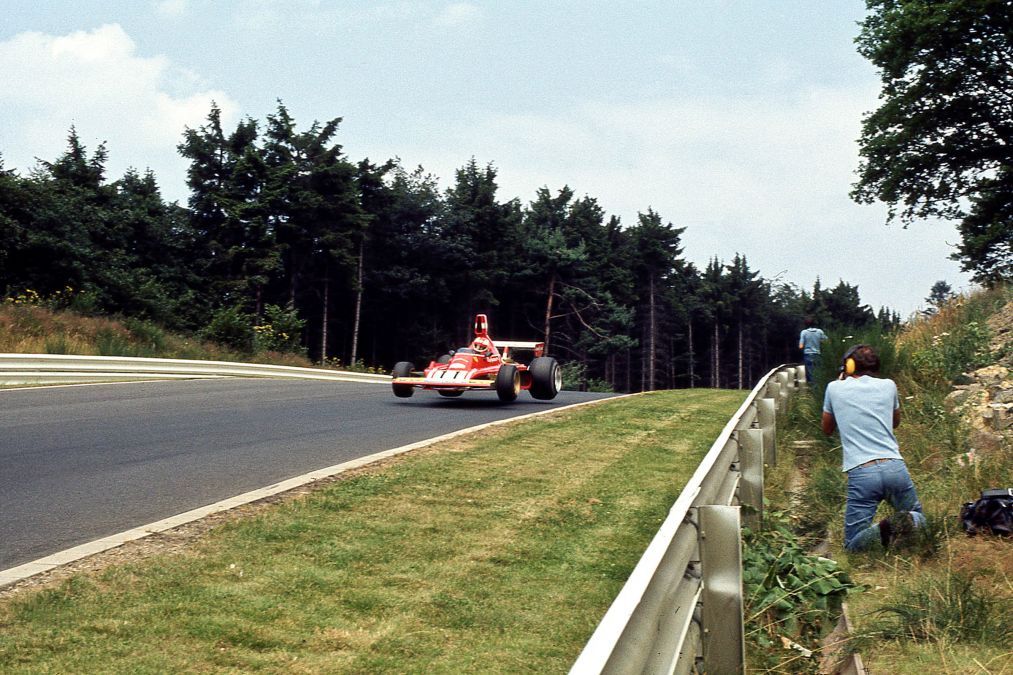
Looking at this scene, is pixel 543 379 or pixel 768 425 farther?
pixel 543 379

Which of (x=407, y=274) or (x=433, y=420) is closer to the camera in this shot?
(x=433, y=420)

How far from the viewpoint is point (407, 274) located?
188 ft

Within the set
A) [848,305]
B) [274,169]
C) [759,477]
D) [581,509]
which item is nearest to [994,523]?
[759,477]

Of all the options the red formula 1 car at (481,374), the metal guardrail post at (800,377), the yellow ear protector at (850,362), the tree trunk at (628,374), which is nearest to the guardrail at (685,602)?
the yellow ear protector at (850,362)

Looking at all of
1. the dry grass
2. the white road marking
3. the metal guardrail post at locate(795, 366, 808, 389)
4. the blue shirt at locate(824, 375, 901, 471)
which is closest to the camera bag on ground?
the blue shirt at locate(824, 375, 901, 471)

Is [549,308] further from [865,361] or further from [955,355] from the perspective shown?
[865,361]

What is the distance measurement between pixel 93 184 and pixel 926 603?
5278 centimetres

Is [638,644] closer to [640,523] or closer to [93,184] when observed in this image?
[640,523]

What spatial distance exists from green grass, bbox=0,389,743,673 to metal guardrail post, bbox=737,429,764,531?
29.0 inches

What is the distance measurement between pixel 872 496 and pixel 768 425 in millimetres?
3522

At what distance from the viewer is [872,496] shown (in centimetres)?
605

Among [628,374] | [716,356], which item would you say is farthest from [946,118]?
[716,356]

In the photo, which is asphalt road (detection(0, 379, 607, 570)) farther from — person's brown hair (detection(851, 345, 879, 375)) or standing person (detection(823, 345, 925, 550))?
person's brown hair (detection(851, 345, 879, 375))

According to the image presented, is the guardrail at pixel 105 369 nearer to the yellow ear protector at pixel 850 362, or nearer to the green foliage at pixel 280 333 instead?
the green foliage at pixel 280 333
